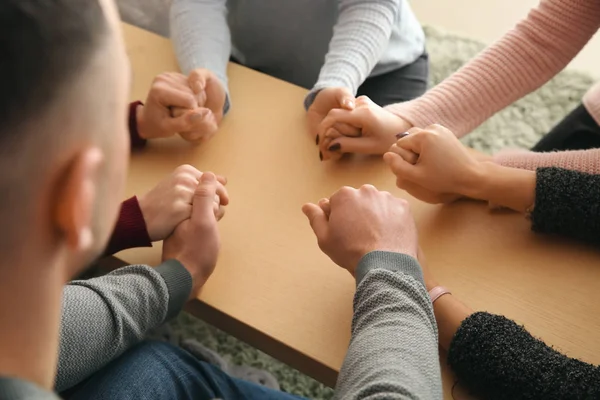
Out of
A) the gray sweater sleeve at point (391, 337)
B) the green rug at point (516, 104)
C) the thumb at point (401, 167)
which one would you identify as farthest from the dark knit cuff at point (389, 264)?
the green rug at point (516, 104)

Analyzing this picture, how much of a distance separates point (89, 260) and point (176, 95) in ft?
1.26

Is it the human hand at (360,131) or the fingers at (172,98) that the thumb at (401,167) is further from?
the fingers at (172,98)

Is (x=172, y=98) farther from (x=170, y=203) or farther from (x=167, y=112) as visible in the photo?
(x=170, y=203)

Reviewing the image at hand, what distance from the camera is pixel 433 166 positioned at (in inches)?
26.2

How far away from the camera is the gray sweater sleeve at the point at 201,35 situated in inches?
33.8

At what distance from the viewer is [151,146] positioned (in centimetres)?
78

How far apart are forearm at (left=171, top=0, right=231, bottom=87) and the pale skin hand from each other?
0.94 ft

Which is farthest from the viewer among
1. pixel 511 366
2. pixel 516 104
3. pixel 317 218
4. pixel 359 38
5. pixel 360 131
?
pixel 516 104

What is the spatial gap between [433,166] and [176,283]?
30 cm

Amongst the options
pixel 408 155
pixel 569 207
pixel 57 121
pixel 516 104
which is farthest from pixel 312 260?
pixel 516 104

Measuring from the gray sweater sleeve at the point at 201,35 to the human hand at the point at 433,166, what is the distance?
0.27m

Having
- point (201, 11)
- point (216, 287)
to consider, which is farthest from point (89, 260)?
point (201, 11)

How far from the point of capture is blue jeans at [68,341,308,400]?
23.9 inches

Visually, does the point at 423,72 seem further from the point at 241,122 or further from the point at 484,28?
the point at 484,28
